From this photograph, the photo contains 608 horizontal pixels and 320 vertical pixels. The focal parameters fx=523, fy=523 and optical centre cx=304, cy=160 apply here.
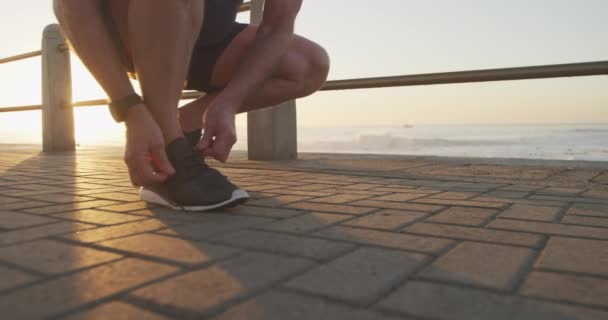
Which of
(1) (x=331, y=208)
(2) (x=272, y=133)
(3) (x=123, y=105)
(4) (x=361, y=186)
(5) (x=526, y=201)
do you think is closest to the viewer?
(3) (x=123, y=105)

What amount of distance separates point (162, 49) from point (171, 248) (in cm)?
65

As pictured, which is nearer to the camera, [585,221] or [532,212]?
[585,221]

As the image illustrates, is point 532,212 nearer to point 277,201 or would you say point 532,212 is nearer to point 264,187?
point 277,201

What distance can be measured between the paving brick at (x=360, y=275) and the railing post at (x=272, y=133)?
7.51ft

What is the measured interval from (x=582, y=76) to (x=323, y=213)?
147cm

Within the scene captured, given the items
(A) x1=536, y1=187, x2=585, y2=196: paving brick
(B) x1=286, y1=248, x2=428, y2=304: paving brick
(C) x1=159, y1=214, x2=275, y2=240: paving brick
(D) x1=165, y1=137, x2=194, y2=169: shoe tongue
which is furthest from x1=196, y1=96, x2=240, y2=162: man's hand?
(A) x1=536, y1=187, x2=585, y2=196: paving brick

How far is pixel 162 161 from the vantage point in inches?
54.5

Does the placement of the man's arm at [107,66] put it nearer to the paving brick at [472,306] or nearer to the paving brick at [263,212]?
the paving brick at [263,212]

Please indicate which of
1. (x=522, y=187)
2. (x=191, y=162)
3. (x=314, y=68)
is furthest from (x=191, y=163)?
(x=522, y=187)

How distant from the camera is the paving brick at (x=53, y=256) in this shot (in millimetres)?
949

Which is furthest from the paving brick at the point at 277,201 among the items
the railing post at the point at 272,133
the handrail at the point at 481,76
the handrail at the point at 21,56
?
the handrail at the point at 21,56

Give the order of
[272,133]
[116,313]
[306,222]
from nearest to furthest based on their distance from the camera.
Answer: [116,313] < [306,222] < [272,133]

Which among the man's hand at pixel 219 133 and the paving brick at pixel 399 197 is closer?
the man's hand at pixel 219 133

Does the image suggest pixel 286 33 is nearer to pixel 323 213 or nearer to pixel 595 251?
pixel 323 213
